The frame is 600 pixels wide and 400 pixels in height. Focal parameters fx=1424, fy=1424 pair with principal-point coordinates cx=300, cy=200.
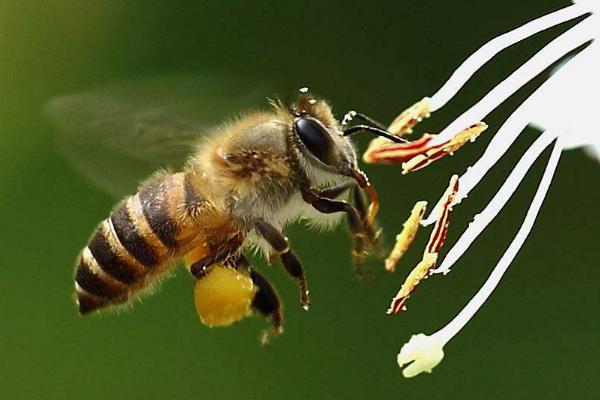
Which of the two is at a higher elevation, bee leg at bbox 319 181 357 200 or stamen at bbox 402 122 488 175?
bee leg at bbox 319 181 357 200

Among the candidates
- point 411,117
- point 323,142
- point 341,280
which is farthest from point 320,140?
point 341,280

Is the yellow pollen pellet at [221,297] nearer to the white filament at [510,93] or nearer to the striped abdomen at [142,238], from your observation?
the striped abdomen at [142,238]

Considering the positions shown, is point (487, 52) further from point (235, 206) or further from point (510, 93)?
point (235, 206)

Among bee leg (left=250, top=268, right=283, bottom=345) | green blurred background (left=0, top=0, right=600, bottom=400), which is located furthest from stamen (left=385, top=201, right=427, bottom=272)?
green blurred background (left=0, top=0, right=600, bottom=400)

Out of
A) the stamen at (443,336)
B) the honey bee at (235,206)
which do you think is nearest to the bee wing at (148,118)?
the honey bee at (235,206)

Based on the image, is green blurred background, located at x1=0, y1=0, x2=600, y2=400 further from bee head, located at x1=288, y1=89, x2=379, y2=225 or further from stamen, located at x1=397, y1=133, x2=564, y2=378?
stamen, located at x1=397, y1=133, x2=564, y2=378

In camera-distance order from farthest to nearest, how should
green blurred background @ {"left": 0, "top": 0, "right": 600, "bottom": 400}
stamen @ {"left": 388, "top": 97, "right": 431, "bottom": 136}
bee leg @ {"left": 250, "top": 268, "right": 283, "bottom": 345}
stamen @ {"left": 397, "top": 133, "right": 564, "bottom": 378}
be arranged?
green blurred background @ {"left": 0, "top": 0, "right": 600, "bottom": 400} → bee leg @ {"left": 250, "top": 268, "right": 283, "bottom": 345} → stamen @ {"left": 388, "top": 97, "right": 431, "bottom": 136} → stamen @ {"left": 397, "top": 133, "right": 564, "bottom": 378}
